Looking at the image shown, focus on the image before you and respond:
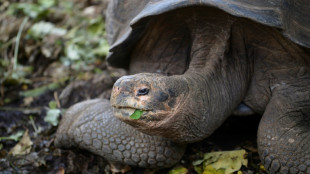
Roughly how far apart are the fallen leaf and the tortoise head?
1.27 metres

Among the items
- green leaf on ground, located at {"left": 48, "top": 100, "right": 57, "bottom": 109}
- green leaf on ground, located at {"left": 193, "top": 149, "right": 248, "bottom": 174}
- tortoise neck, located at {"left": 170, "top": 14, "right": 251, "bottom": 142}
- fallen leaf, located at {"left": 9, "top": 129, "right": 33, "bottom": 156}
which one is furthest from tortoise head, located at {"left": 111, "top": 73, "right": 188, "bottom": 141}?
green leaf on ground, located at {"left": 48, "top": 100, "right": 57, "bottom": 109}

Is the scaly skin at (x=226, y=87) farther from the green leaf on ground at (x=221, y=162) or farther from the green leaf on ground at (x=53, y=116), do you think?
the green leaf on ground at (x=53, y=116)

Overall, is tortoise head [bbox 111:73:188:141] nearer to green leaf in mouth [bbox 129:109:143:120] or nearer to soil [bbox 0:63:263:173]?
green leaf in mouth [bbox 129:109:143:120]

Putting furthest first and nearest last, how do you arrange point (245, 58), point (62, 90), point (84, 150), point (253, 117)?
point (62, 90), point (253, 117), point (84, 150), point (245, 58)

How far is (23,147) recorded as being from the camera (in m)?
2.99

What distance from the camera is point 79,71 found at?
4.27 meters

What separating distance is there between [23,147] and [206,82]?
159 cm

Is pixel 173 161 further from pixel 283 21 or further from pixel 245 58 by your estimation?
pixel 283 21

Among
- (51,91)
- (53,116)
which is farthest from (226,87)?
(51,91)

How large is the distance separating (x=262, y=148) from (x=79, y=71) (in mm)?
2531

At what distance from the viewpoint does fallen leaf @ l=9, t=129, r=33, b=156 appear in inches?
115

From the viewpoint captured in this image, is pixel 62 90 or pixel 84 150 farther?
pixel 62 90

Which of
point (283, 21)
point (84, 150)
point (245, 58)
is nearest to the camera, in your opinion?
point (283, 21)

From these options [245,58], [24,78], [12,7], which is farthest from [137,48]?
[12,7]
